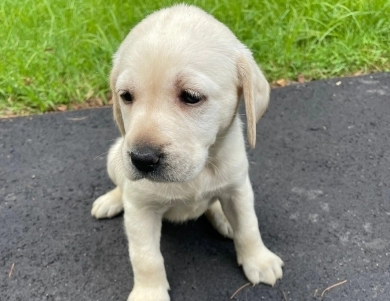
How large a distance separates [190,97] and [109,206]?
1386 millimetres

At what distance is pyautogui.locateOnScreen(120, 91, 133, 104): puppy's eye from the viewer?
232 cm

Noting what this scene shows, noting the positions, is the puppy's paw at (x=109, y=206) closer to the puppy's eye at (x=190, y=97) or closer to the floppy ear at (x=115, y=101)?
the floppy ear at (x=115, y=101)

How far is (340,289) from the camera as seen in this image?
286cm

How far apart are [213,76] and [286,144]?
1.82 meters

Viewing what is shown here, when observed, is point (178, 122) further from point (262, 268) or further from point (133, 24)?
point (133, 24)

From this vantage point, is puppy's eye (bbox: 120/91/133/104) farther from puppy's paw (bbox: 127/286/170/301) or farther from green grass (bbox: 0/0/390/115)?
green grass (bbox: 0/0/390/115)

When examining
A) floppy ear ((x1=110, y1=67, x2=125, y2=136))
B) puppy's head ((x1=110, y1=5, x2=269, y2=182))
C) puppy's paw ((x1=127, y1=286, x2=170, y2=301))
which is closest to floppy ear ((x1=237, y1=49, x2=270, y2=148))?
puppy's head ((x1=110, y1=5, x2=269, y2=182))

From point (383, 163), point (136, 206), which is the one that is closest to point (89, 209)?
point (136, 206)

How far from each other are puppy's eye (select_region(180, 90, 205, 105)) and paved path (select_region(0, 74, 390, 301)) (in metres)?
1.19

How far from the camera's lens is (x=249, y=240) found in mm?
2906

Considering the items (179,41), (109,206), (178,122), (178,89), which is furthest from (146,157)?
(109,206)

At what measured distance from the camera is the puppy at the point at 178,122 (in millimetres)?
2201

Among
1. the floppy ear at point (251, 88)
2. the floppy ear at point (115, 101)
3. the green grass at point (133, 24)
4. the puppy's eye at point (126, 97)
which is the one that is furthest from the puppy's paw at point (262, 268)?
the green grass at point (133, 24)

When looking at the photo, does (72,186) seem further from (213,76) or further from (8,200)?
(213,76)
